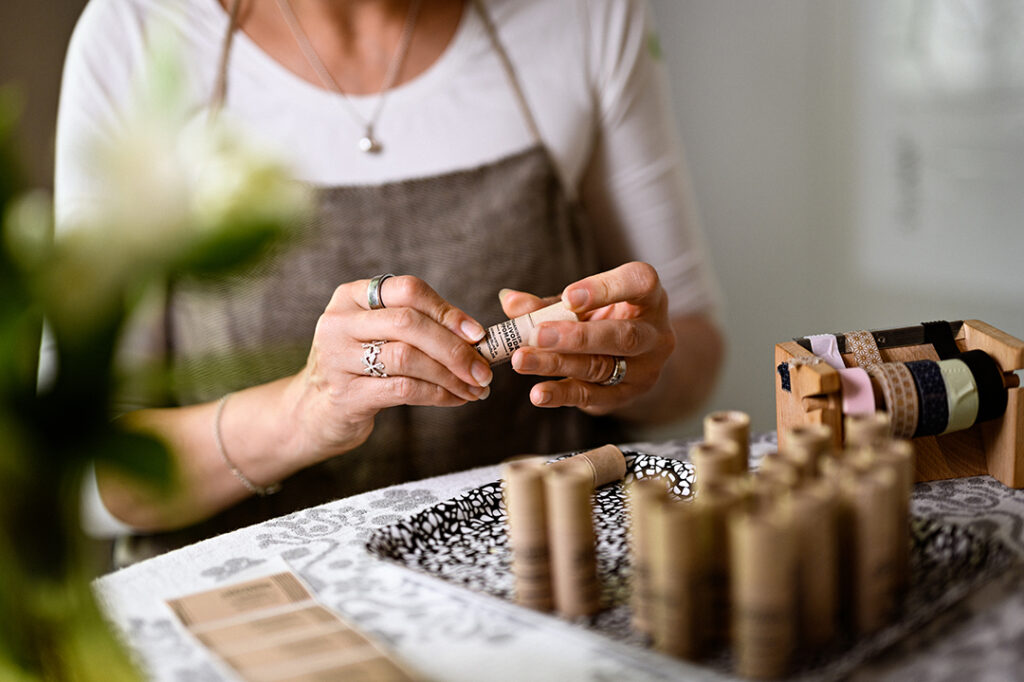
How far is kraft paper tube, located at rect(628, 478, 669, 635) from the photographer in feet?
1.27

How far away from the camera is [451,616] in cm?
45

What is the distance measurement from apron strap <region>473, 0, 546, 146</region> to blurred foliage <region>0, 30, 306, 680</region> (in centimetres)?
65

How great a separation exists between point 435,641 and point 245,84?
65 centimetres

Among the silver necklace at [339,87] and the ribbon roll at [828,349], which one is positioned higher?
the silver necklace at [339,87]

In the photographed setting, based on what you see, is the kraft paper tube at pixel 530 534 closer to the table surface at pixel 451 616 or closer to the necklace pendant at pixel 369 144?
the table surface at pixel 451 616

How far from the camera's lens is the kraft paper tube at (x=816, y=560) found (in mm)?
374

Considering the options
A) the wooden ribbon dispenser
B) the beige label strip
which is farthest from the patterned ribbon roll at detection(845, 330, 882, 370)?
the beige label strip

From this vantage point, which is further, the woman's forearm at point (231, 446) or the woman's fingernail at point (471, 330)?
the woman's forearm at point (231, 446)

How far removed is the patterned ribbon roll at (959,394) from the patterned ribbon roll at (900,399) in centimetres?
3

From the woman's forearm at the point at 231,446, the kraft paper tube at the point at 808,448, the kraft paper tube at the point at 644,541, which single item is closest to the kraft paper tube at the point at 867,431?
the kraft paper tube at the point at 808,448

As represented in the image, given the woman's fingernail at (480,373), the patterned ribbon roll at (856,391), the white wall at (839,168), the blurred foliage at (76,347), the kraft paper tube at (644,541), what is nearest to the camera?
the blurred foliage at (76,347)

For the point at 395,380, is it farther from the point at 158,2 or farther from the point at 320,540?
the point at 158,2

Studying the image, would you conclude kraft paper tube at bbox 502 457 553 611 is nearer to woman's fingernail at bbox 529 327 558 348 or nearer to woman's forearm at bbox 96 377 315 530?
woman's fingernail at bbox 529 327 558 348

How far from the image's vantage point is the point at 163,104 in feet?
0.99
